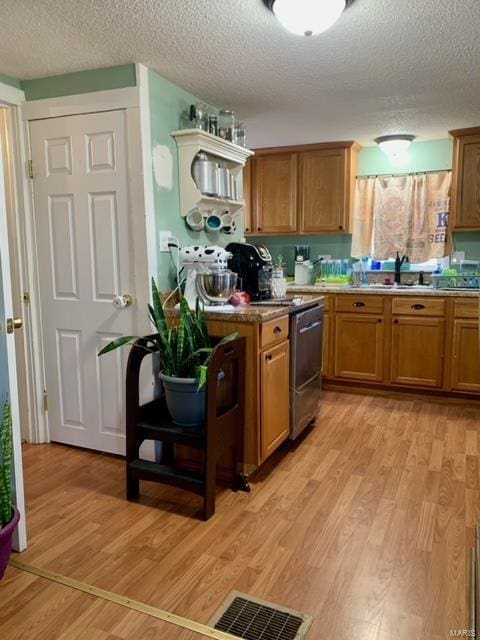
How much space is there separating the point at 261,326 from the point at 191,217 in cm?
90

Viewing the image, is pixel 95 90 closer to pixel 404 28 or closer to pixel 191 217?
pixel 191 217

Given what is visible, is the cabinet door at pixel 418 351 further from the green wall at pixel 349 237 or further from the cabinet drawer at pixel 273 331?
the cabinet drawer at pixel 273 331

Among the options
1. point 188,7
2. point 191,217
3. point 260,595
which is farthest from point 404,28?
point 260,595

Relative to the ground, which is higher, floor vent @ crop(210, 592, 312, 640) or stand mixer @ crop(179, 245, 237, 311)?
stand mixer @ crop(179, 245, 237, 311)

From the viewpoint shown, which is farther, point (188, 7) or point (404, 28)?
point (404, 28)

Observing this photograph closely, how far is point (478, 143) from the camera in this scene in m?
3.91

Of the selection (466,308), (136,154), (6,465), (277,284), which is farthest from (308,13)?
(466,308)

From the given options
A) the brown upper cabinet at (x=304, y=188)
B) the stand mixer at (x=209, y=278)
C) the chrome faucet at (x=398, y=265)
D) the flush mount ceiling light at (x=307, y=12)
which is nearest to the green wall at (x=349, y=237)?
the brown upper cabinet at (x=304, y=188)

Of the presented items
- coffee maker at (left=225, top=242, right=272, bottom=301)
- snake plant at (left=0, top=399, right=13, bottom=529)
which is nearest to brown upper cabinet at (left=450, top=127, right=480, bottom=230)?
coffee maker at (left=225, top=242, right=272, bottom=301)

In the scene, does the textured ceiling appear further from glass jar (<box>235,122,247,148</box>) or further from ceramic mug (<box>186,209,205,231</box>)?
ceramic mug (<box>186,209,205,231</box>)

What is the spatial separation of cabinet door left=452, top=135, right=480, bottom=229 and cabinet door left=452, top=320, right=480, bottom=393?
0.88 m

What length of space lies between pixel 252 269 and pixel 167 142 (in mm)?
873

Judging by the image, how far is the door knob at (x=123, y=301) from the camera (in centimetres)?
268

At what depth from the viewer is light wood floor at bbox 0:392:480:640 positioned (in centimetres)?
167
